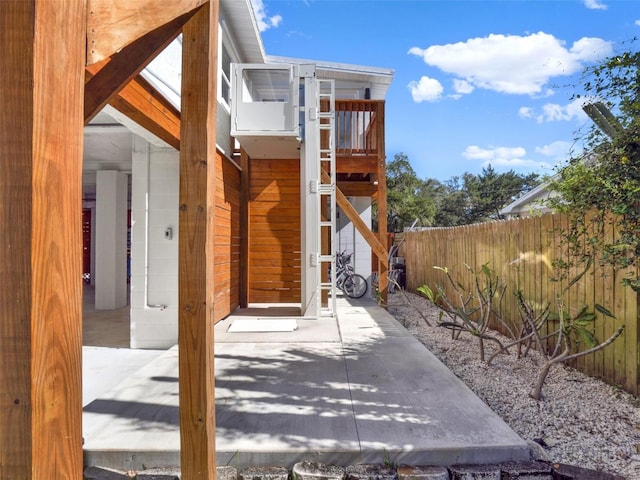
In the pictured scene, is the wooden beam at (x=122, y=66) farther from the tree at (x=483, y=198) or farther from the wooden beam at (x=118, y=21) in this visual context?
the tree at (x=483, y=198)

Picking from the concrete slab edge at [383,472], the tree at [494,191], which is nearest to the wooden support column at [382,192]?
the concrete slab edge at [383,472]

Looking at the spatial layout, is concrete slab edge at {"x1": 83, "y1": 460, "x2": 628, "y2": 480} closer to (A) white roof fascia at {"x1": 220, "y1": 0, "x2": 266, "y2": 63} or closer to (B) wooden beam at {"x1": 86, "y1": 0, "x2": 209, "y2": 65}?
(B) wooden beam at {"x1": 86, "y1": 0, "x2": 209, "y2": 65}

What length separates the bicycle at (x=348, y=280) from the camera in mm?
8414

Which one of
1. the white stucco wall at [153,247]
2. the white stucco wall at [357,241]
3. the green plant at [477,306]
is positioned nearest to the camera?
the green plant at [477,306]

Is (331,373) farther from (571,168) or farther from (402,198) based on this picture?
(402,198)

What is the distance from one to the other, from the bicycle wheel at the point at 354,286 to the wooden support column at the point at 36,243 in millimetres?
7634

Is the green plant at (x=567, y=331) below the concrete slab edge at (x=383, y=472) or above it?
above

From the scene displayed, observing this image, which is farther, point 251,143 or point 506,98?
point 506,98

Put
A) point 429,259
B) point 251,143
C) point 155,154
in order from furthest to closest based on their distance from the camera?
point 429,259 < point 251,143 < point 155,154

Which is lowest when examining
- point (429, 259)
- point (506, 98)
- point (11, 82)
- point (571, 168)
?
point (429, 259)

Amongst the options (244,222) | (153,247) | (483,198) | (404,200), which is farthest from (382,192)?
(483,198)

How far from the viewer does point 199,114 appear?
1599mm

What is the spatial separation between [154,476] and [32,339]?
165cm

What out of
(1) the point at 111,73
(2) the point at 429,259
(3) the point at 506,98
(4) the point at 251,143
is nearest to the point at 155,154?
(4) the point at 251,143
